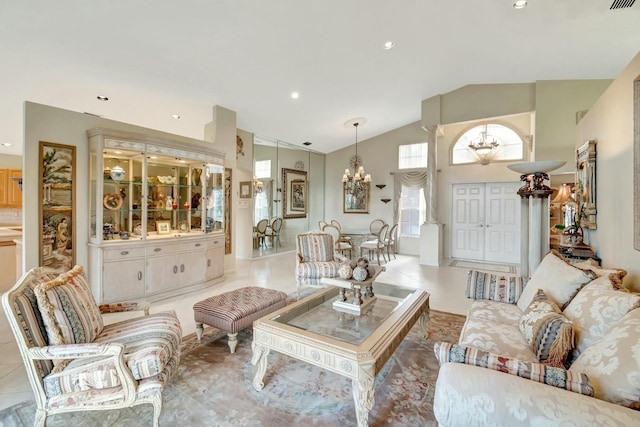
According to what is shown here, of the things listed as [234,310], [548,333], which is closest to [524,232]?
[548,333]

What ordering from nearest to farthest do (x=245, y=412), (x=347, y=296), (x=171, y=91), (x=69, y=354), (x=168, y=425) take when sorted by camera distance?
1. (x=69, y=354)
2. (x=168, y=425)
3. (x=245, y=412)
4. (x=347, y=296)
5. (x=171, y=91)

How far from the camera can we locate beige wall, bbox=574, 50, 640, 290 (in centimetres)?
238

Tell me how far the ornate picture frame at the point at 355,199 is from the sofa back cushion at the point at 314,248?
14.9 ft

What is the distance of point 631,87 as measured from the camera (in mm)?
2398

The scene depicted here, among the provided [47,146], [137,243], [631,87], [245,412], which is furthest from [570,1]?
[47,146]

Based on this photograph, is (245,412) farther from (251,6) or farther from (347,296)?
(251,6)

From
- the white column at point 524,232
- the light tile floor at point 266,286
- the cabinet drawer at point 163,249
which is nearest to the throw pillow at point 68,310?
the light tile floor at point 266,286

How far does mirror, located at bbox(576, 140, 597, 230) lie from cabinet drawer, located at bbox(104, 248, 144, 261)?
550 centimetres

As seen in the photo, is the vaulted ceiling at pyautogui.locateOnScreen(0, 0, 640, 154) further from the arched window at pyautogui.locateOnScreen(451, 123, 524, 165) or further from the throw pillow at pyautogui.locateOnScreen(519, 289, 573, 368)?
the throw pillow at pyautogui.locateOnScreen(519, 289, 573, 368)

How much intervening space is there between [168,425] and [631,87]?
4.22 metres

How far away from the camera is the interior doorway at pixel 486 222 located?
698 cm

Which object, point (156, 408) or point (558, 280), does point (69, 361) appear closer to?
point (156, 408)

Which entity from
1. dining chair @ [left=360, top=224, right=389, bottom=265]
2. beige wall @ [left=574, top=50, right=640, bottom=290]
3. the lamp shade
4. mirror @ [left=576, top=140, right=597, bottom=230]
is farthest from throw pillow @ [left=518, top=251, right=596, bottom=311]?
dining chair @ [left=360, top=224, right=389, bottom=265]

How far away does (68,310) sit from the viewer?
5.87ft
